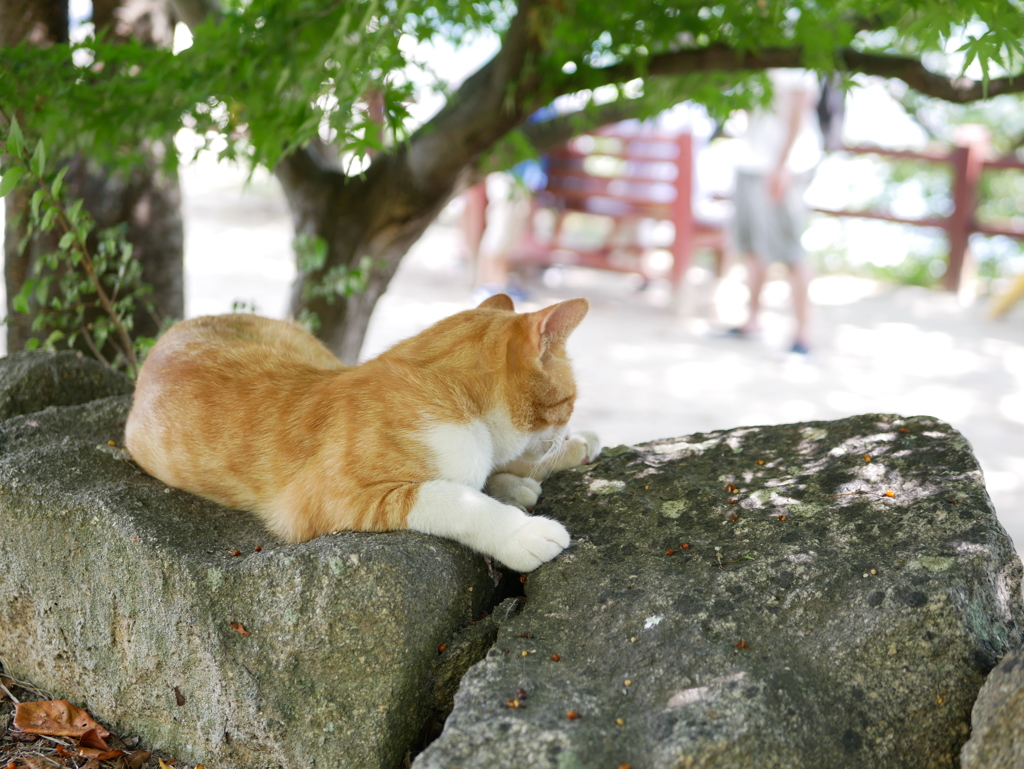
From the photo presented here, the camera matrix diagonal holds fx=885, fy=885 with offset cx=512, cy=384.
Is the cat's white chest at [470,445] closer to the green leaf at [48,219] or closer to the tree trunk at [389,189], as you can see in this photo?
the green leaf at [48,219]

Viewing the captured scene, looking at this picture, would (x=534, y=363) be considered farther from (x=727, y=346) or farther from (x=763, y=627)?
(x=727, y=346)

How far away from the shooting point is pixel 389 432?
229 cm

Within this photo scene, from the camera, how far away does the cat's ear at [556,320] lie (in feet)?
7.59

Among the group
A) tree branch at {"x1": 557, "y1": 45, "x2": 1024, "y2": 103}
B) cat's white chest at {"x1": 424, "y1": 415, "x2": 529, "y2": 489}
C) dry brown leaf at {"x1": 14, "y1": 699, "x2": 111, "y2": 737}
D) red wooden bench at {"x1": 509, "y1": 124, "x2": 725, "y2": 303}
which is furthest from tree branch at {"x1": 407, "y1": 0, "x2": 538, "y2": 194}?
red wooden bench at {"x1": 509, "y1": 124, "x2": 725, "y2": 303}

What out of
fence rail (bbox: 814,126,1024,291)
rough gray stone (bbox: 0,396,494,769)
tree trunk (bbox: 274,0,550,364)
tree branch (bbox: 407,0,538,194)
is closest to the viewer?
rough gray stone (bbox: 0,396,494,769)

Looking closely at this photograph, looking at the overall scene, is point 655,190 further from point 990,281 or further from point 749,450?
point 749,450

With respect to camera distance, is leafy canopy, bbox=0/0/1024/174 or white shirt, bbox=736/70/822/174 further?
white shirt, bbox=736/70/822/174

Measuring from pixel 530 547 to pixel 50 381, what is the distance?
197 cm

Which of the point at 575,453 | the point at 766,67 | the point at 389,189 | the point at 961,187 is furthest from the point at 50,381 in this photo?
the point at 961,187

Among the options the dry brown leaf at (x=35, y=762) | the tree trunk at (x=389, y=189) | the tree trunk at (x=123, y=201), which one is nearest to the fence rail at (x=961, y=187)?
the tree trunk at (x=389, y=189)

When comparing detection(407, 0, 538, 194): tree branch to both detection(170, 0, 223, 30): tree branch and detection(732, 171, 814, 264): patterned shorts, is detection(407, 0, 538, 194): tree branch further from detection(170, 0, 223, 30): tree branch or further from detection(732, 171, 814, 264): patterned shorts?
detection(732, 171, 814, 264): patterned shorts

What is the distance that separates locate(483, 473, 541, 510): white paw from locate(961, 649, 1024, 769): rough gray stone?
1.17 metres

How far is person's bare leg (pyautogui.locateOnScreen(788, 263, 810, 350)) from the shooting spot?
7957mm

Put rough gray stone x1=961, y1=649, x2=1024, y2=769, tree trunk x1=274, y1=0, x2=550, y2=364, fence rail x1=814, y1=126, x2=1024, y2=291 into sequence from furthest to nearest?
fence rail x1=814, y1=126, x2=1024, y2=291 < tree trunk x1=274, y1=0, x2=550, y2=364 < rough gray stone x1=961, y1=649, x2=1024, y2=769
